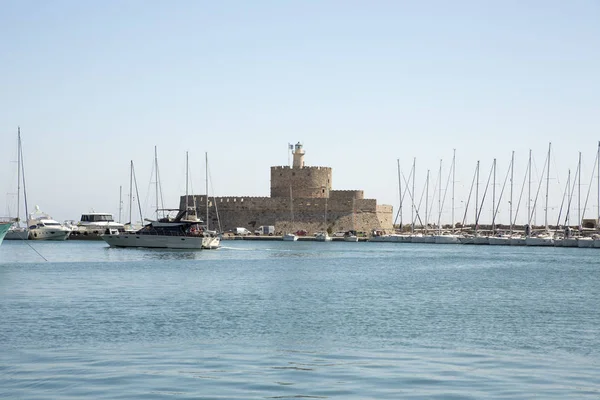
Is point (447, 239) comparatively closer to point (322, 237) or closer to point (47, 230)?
point (322, 237)

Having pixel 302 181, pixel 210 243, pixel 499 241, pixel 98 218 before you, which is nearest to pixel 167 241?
pixel 210 243

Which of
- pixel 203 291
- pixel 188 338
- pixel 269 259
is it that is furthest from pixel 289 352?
pixel 269 259

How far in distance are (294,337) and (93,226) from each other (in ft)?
145

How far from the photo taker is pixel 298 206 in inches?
2088

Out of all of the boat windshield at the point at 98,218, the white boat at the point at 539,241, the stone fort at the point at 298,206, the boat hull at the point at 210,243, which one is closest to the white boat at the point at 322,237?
the stone fort at the point at 298,206

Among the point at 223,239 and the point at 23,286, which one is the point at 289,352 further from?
the point at 223,239

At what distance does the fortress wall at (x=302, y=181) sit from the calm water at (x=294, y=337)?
1196 inches

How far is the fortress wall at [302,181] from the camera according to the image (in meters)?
53.1

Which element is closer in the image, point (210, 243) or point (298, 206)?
point (210, 243)

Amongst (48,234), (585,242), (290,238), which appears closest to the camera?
(585,242)

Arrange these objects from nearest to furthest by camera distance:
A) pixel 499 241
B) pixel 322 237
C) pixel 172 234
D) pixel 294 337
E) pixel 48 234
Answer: pixel 294 337, pixel 172 234, pixel 499 241, pixel 48 234, pixel 322 237

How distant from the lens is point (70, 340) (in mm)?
10922

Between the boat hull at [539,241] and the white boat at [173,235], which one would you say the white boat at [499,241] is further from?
the white boat at [173,235]

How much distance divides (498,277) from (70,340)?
15330mm
